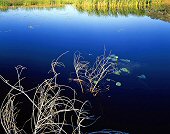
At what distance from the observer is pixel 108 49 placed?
19531 mm

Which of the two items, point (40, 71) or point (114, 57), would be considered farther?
point (114, 57)

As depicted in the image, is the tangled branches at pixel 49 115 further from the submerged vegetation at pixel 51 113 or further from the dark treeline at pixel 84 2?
the dark treeline at pixel 84 2

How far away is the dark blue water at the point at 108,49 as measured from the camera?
1178 cm

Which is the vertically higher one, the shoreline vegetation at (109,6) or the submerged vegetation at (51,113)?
the shoreline vegetation at (109,6)

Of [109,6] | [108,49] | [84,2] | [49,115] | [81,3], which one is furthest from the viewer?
[81,3]

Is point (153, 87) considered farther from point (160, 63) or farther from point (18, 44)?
point (18, 44)

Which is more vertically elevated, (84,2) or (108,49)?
(84,2)

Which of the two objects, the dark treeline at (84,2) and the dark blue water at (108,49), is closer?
the dark blue water at (108,49)

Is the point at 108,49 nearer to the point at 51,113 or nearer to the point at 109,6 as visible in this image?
the point at 51,113

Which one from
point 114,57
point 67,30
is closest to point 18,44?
point 67,30

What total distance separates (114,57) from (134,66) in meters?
1.44

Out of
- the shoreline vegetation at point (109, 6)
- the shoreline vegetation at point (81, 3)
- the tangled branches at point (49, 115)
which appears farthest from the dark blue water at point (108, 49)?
the shoreline vegetation at point (81, 3)

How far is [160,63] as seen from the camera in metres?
17.3

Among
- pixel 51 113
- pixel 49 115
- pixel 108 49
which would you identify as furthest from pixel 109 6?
pixel 49 115
